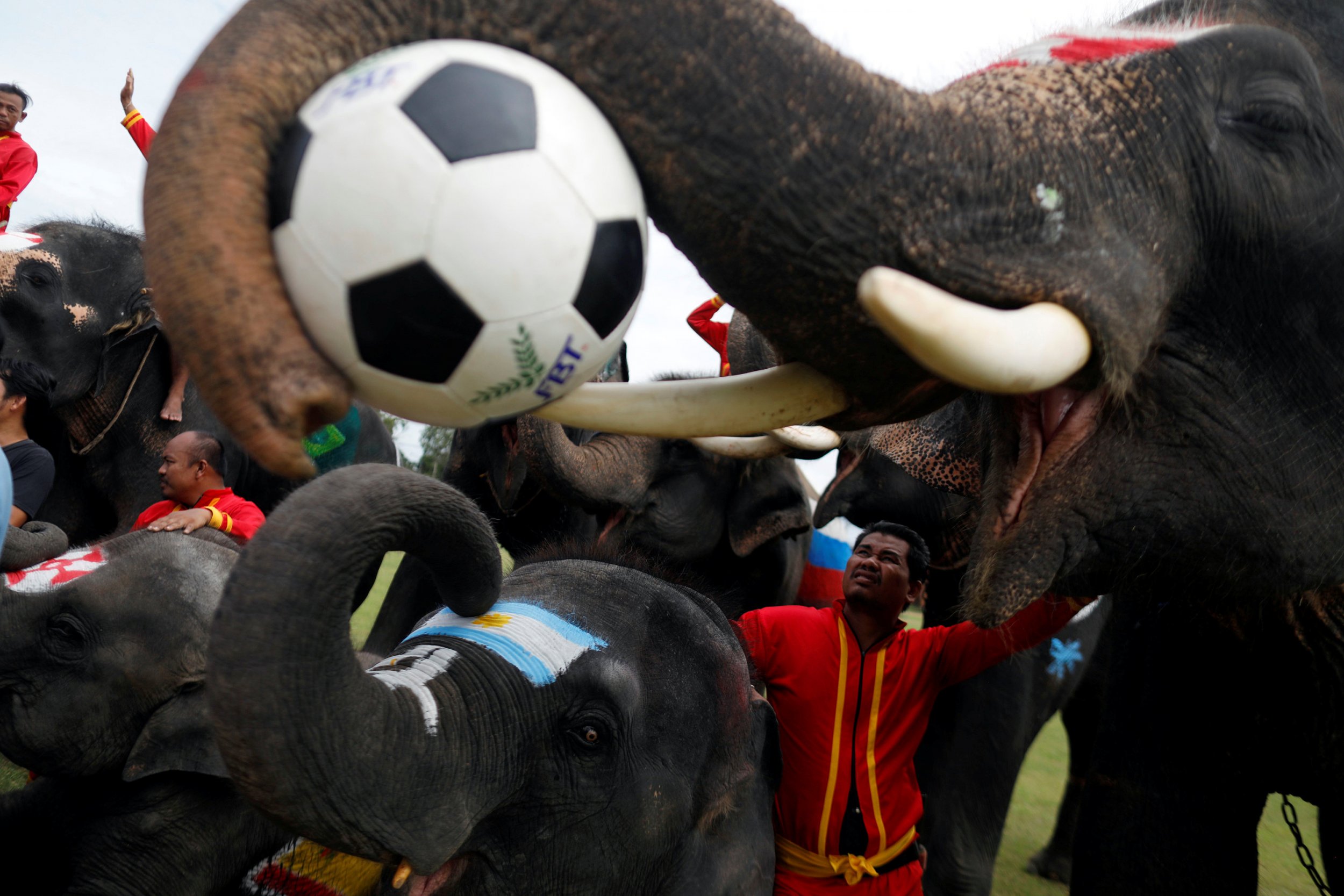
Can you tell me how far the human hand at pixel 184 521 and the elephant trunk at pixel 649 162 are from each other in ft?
6.44

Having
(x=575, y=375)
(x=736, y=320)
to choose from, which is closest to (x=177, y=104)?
(x=575, y=375)

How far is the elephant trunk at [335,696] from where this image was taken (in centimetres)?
134

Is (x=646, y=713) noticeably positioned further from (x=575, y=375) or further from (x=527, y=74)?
(x=527, y=74)

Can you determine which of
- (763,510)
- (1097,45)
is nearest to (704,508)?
(763,510)

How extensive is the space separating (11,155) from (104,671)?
13.2ft

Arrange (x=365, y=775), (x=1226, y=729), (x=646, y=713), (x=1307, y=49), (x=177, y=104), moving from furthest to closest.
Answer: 1. (x=1226, y=729)
2. (x=646, y=713)
3. (x=1307, y=49)
4. (x=365, y=775)
5. (x=177, y=104)

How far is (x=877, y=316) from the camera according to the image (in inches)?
48.1

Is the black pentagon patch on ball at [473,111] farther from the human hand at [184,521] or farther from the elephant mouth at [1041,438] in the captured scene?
the human hand at [184,521]

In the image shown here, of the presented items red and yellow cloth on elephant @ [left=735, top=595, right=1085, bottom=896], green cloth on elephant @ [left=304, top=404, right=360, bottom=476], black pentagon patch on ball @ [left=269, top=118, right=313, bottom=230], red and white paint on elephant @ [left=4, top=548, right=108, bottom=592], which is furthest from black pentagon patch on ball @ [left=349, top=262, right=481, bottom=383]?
green cloth on elephant @ [left=304, top=404, right=360, bottom=476]

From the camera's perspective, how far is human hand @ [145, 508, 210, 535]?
2947mm

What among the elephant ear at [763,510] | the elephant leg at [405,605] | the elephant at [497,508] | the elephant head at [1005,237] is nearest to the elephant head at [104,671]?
the elephant head at [1005,237]

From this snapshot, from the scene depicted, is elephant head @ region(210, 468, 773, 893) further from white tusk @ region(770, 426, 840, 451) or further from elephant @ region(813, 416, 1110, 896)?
white tusk @ region(770, 426, 840, 451)

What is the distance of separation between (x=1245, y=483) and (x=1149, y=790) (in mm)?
990

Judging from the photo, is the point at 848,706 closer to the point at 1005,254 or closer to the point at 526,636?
the point at 526,636
